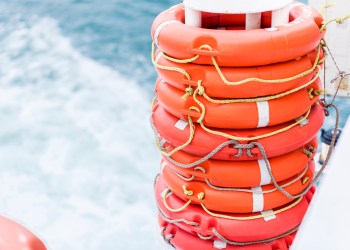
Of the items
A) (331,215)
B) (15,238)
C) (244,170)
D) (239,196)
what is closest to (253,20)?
(244,170)

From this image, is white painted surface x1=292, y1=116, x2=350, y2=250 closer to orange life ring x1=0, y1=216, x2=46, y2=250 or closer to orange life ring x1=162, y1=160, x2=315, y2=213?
orange life ring x1=0, y1=216, x2=46, y2=250

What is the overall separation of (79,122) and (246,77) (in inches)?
145

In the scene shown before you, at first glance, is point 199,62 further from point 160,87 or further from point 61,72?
point 61,72

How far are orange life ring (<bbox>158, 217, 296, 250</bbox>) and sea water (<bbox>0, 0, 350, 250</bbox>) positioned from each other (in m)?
1.62

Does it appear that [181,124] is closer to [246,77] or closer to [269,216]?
[246,77]

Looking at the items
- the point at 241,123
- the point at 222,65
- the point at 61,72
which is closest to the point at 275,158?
the point at 241,123

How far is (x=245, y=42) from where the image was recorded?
6.26 feet

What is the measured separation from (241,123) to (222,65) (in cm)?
22

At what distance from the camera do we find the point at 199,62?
6.57 ft

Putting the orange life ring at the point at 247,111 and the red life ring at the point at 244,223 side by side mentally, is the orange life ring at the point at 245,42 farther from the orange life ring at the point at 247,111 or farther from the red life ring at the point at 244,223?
the red life ring at the point at 244,223

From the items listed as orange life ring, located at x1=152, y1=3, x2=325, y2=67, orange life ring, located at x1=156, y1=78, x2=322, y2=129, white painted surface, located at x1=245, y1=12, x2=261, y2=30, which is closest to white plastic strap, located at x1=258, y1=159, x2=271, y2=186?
orange life ring, located at x1=156, y1=78, x2=322, y2=129

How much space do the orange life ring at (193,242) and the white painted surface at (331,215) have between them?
988mm

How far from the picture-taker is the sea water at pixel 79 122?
4.46m

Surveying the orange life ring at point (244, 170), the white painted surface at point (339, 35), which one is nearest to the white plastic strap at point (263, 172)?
the orange life ring at point (244, 170)
